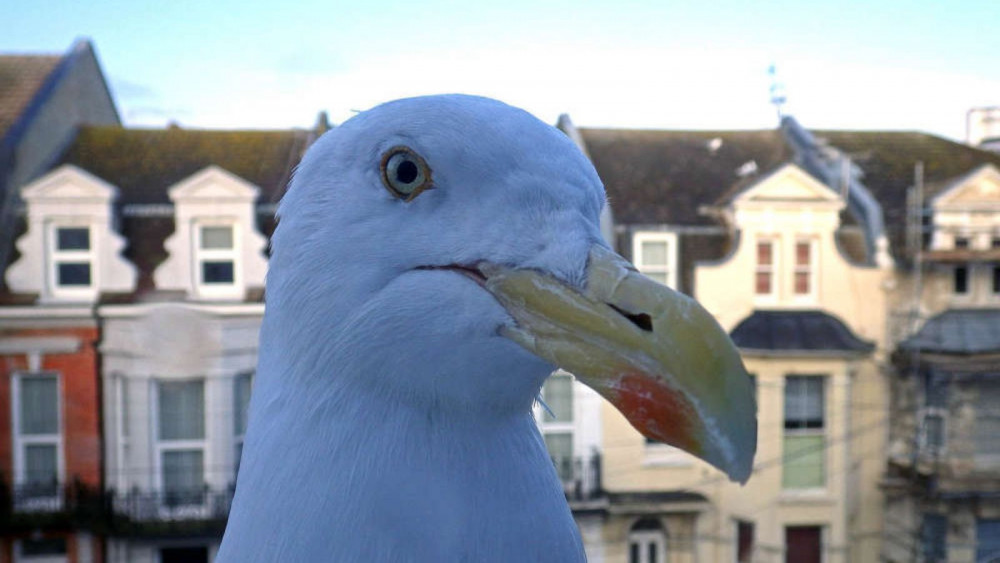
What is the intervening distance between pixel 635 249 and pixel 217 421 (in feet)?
6.67

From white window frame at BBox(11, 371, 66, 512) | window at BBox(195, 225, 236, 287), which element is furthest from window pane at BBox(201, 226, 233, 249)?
white window frame at BBox(11, 371, 66, 512)

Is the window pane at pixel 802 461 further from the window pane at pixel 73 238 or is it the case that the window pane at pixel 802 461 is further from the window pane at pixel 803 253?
the window pane at pixel 73 238

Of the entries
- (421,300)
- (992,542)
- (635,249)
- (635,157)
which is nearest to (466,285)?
(421,300)

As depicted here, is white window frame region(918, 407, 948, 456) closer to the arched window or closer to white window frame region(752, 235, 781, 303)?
white window frame region(752, 235, 781, 303)

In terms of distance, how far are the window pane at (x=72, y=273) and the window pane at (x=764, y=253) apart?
10.00 feet

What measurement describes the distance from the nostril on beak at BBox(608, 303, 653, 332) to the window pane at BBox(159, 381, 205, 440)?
361 cm

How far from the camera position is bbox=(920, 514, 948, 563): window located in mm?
4066

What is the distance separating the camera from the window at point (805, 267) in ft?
12.9

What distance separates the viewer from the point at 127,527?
3.69 meters

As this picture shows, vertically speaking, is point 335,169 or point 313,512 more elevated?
point 335,169

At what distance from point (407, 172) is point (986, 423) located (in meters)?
4.35

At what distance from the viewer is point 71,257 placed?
11.9ft

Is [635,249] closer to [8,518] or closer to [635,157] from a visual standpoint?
[635,157]

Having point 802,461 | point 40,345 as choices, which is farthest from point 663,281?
point 40,345
